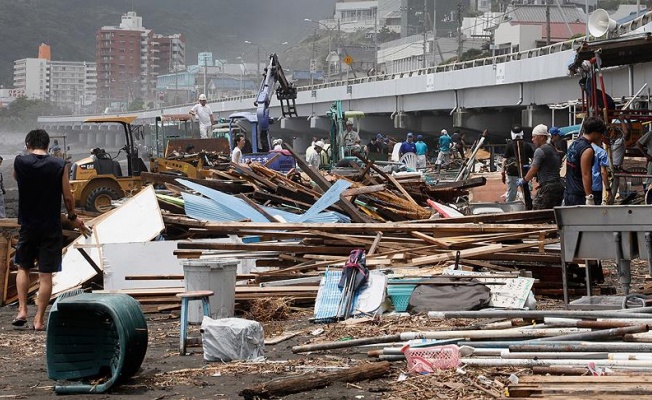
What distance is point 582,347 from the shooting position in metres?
7.77

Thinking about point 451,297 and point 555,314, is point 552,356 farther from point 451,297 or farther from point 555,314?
point 451,297

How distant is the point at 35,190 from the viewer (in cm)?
1080

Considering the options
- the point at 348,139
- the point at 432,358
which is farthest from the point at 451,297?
the point at 348,139

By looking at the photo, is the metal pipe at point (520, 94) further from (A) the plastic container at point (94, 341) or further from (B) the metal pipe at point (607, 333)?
(A) the plastic container at point (94, 341)

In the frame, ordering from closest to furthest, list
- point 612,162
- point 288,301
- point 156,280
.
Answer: point 288,301 < point 156,280 < point 612,162

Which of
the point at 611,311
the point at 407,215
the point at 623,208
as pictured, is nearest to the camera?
the point at 611,311

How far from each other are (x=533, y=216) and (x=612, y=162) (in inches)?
236

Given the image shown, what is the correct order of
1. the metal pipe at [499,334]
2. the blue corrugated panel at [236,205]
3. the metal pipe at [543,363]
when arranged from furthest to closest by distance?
the blue corrugated panel at [236,205] < the metal pipe at [499,334] < the metal pipe at [543,363]

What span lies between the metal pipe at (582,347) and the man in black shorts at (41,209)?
4713mm

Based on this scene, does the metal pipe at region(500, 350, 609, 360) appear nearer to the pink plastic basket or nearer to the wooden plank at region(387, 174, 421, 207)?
the pink plastic basket

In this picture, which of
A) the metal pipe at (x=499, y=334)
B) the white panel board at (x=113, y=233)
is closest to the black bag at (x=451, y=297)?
the metal pipe at (x=499, y=334)

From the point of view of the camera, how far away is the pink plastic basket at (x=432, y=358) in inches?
306

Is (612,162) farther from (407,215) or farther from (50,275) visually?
(50,275)

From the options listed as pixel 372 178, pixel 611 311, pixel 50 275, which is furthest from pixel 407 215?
pixel 611 311
